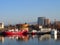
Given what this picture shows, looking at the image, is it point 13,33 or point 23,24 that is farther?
point 23,24

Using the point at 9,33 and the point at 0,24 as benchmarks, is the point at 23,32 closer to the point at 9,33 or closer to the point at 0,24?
the point at 9,33

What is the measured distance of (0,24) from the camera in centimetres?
7819

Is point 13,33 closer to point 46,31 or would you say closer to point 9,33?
point 9,33

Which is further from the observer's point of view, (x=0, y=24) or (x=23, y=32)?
(x=0, y=24)

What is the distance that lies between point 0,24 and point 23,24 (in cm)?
816

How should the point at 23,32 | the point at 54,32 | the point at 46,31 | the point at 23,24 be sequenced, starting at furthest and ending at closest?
the point at 23,24, the point at 46,31, the point at 23,32, the point at 54,32

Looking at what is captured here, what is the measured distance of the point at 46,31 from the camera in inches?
2415

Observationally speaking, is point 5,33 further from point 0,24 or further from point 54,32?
point 0,24

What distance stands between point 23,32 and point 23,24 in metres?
18.1

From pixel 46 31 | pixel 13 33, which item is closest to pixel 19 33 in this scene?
pixel 13 33

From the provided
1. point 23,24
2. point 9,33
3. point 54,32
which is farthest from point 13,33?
point 23,24

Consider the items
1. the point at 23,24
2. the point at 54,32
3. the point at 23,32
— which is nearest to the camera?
the point at 54,32

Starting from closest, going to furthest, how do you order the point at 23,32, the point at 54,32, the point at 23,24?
the point at 54,32, the point at 23,32, the point at 23,24

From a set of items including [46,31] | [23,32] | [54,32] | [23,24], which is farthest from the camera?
[23,24]
